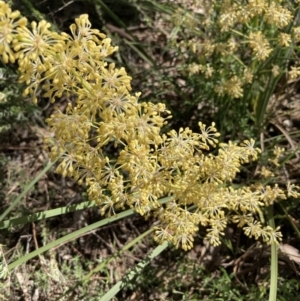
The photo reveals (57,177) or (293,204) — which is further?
(57,177)

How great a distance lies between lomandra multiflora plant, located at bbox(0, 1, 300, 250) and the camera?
1.51m

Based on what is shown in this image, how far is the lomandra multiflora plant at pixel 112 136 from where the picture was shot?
4.95ft

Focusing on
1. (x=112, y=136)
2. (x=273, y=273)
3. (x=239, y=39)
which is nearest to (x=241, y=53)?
(x=239, y=39)

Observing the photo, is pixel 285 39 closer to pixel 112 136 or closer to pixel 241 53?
pixel 241 53

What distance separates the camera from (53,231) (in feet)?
10.6

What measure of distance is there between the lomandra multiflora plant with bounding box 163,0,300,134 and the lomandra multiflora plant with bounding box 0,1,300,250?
0.66m

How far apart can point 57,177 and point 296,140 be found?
1.47 meters

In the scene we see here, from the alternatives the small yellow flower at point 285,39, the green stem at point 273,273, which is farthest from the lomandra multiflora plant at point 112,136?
the small yellow flower at point 285,39

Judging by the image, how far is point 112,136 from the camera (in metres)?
1.71

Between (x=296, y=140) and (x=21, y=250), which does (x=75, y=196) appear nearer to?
(x=21, y=250)

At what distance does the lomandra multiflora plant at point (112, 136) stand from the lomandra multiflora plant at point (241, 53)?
66cm

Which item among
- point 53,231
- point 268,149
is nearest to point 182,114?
point 268,149

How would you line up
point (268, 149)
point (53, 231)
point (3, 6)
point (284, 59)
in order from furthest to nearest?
point (53, 231) < point (268, 149) < point (284, 59) < point (3, 6)

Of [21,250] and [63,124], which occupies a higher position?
[63,124]
